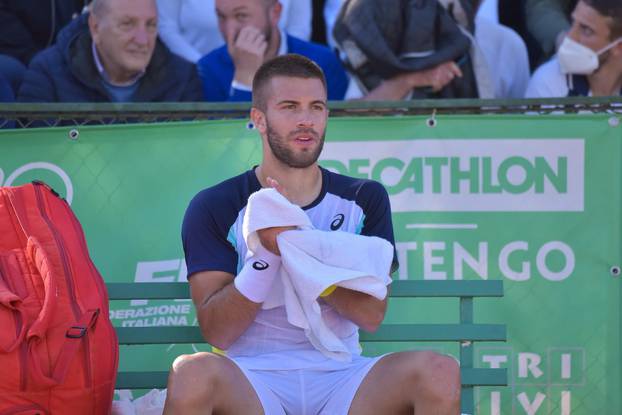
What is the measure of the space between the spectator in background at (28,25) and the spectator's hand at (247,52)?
1078 millimetres

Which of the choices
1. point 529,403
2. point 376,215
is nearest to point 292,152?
point 376,215

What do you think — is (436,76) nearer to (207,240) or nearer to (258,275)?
(207,240)

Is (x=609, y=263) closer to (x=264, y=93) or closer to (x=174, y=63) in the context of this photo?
(x=264, y=93)

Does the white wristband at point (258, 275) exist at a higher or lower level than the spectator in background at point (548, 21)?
lower

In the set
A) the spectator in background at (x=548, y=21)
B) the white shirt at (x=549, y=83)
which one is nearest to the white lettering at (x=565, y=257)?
the white shirt at (x=549, y=83)

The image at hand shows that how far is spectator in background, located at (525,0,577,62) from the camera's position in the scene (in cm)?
632

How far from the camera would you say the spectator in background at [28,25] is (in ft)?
19.4

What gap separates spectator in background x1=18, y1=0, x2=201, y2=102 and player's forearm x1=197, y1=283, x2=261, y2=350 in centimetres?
227

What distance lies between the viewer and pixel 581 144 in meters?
4.61

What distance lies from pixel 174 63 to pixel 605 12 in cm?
230

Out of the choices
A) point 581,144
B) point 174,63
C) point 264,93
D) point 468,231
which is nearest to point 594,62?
point 581,144

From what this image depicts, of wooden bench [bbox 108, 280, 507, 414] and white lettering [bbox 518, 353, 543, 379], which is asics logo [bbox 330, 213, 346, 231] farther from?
white lettering [bbox 518, 353, 543, 379]

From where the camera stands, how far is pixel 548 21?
6430mm

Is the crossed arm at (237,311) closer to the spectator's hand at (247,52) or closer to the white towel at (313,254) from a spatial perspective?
the white towel at (313,254)
